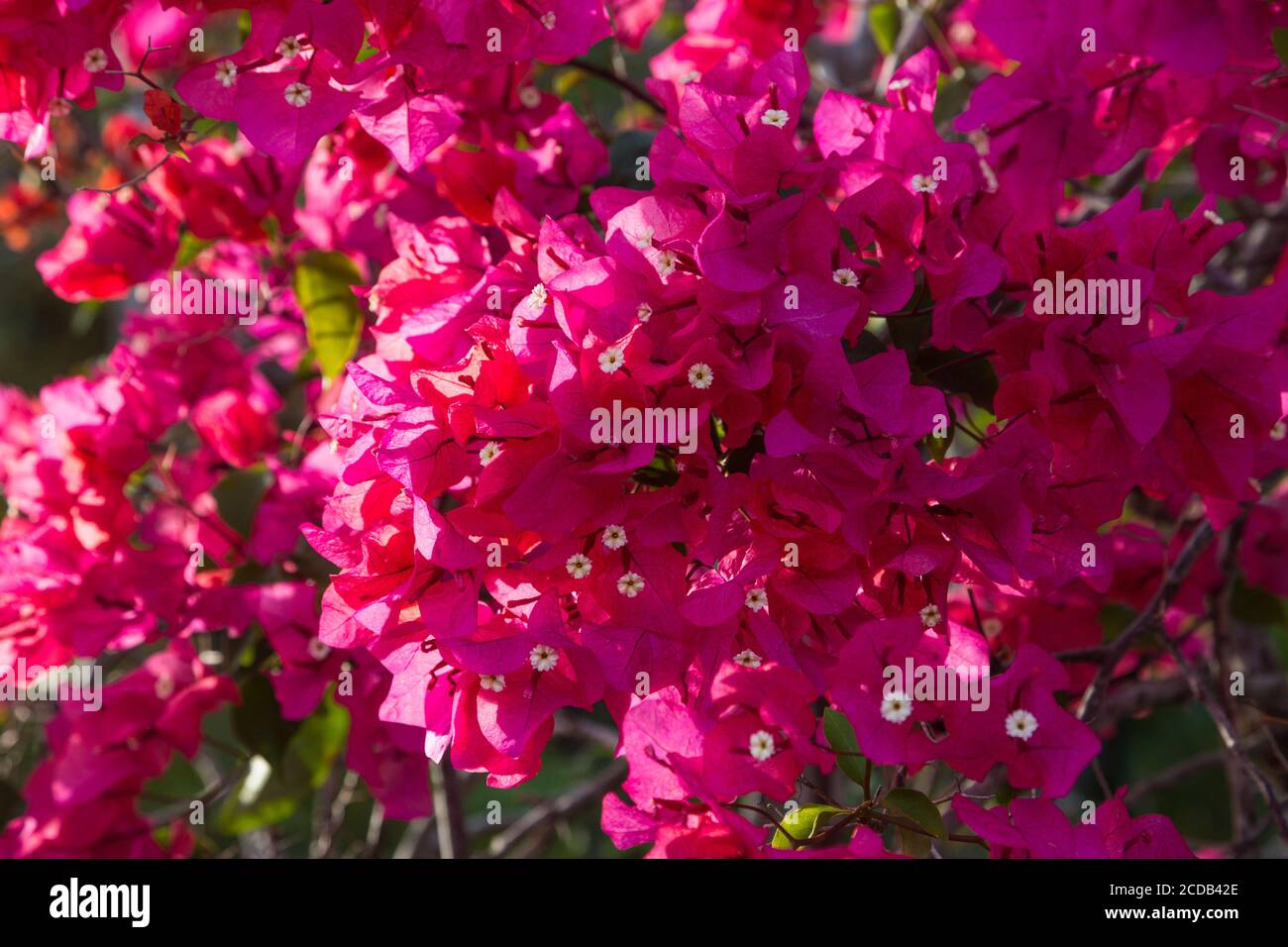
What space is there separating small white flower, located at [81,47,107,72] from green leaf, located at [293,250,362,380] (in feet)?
1.04

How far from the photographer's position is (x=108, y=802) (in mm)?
1230

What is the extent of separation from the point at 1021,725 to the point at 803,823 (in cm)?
16

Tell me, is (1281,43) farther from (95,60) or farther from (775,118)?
(95,60)

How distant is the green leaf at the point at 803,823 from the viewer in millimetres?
793

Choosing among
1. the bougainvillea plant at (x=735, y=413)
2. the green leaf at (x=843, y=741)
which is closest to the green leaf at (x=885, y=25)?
the bougainvillea plant at (x=735, y=413)

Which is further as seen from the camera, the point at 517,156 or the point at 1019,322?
the point at 517,156

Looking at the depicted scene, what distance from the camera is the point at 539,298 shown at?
2.56 ft

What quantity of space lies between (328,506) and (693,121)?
359 millimetres

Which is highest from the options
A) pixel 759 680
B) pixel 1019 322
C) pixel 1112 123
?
pixel 1112 123

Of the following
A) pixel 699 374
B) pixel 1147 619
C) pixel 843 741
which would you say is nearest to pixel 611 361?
pixel 699 374

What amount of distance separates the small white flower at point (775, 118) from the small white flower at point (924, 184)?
0.10 m

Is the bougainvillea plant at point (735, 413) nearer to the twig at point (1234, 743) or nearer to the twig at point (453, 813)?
the twig at point (1234, 743)
